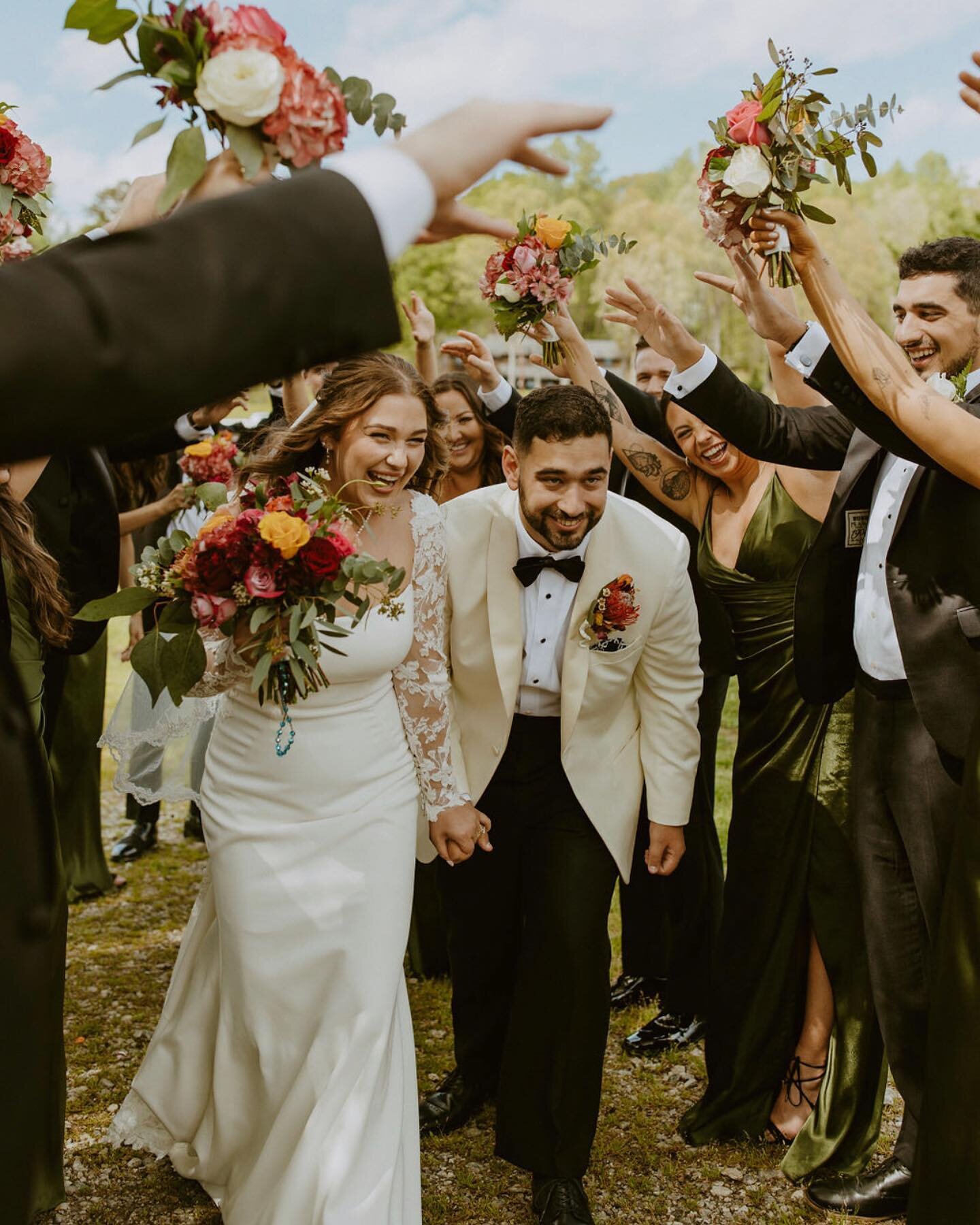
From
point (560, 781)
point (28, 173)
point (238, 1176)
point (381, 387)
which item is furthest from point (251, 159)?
point (238, 1176)

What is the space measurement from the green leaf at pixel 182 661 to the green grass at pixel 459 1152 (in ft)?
4.85

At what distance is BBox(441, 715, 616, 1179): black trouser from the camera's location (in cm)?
370

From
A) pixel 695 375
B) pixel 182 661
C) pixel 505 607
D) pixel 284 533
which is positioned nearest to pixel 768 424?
pixel 695 375

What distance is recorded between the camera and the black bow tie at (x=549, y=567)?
12.8ft

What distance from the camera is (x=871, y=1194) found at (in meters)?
3.63

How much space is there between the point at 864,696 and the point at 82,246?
294cm

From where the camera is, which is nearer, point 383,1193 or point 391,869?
point 383,1193

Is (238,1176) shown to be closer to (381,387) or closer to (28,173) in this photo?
(381,387)

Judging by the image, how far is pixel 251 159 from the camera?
58.4 inches

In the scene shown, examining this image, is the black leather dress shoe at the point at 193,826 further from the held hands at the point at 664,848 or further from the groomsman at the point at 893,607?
the groomsman at the point at 893,607

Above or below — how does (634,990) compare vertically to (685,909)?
below

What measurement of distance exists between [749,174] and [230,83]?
173 cm

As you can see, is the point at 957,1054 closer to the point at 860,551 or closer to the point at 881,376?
the point at 860,551

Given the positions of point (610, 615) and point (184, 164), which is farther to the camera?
point (610, 615)
